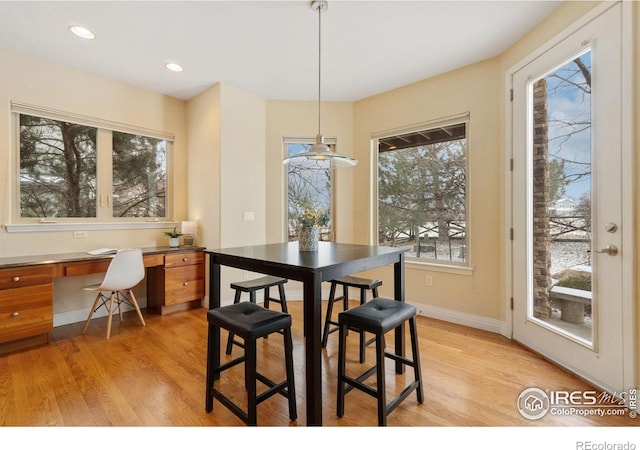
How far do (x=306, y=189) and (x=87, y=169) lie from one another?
2630 millimetres

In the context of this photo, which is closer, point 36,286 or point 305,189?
point 36,286

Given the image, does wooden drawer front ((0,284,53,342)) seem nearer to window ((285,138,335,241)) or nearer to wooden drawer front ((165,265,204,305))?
wooden drawer front ((165,265,204,305))

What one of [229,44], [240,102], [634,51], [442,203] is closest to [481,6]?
[634,51]

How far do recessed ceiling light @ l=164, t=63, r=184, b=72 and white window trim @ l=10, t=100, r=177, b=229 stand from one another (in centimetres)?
93

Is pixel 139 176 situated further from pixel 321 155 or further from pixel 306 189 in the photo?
pixel 321 155

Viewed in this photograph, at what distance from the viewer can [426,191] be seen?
141 inches

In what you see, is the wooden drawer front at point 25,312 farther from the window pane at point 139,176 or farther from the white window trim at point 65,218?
the window pane at point 139,176

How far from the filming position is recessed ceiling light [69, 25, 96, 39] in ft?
8.30

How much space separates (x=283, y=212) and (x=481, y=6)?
300 centimetres

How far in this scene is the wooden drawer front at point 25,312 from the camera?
2461 millimetres

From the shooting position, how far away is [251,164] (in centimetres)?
396

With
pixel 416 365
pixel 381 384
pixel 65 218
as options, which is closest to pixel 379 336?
pixel 381 384

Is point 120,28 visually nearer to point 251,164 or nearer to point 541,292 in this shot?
point 251,164

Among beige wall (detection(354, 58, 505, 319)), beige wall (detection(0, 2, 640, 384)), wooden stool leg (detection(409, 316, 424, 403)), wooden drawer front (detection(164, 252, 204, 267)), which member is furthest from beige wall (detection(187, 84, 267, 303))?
wooden stool leg (detection(409, 316, 424, 403))
